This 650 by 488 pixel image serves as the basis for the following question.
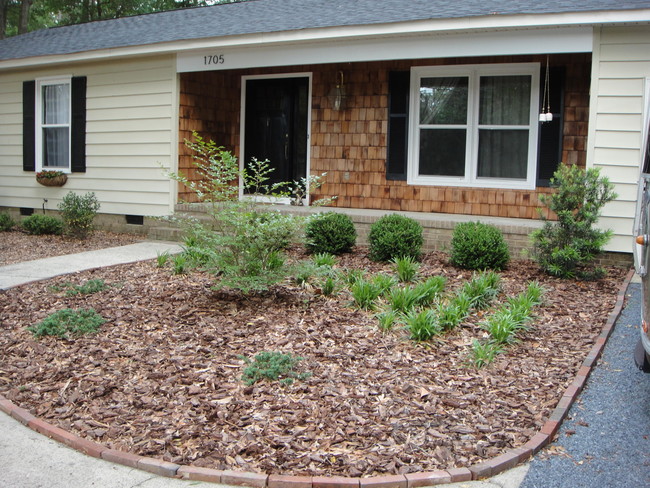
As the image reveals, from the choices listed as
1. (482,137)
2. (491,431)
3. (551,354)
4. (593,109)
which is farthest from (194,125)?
(491,431)

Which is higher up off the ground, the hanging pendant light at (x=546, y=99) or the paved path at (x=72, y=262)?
the hanging pendant light at (x=546, y=99)

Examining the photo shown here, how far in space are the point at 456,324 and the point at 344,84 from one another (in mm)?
5956

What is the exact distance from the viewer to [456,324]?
5.43 meters

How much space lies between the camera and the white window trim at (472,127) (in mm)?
9242

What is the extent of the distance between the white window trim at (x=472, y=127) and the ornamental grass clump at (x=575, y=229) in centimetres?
199

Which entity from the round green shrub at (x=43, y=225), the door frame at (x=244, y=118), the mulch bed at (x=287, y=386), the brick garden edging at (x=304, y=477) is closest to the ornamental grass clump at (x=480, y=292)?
the mulch bed at (x=287, y=386)

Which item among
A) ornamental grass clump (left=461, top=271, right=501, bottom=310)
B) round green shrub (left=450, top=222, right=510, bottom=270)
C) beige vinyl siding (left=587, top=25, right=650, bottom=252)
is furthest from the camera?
beige vinyl siding (left=587, top=25, right=650, bottom=252)

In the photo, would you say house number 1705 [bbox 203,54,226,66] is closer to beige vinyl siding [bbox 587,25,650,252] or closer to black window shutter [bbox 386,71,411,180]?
black window shutter [bbox 386,71,411,180]

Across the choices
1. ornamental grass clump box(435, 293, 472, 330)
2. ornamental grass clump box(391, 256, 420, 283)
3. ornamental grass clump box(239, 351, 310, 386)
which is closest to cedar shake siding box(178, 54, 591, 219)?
ornamental grass clump box(391, 256, 420, 283)

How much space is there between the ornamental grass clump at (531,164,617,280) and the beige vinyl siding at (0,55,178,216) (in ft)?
19.6

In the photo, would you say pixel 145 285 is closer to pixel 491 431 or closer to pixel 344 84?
pixel 491 431

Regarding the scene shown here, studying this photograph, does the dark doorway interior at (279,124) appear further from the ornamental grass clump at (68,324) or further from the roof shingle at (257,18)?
the ornamental grass clump at (68,324)

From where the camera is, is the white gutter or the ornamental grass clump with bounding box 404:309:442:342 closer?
the ornamental grass clump with bounding box 404:309:442:342

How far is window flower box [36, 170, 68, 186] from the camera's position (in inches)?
467
